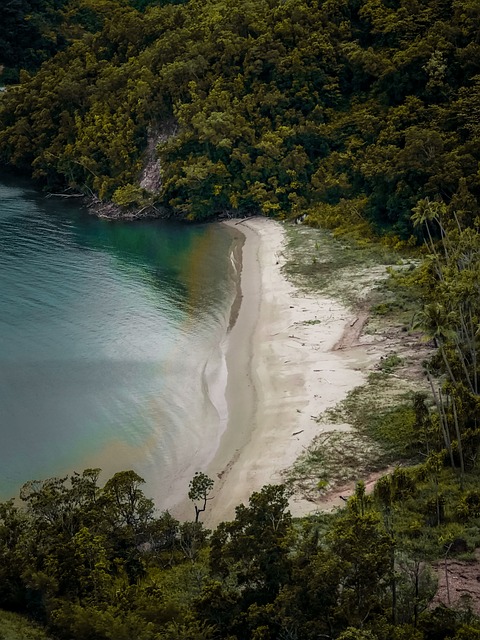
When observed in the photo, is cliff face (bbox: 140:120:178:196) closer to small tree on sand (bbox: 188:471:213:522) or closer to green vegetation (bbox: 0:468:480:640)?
small tree on sand (bbox: 188:471:213:522)

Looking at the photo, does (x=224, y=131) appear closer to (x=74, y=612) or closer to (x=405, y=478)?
(x=405, y=478)

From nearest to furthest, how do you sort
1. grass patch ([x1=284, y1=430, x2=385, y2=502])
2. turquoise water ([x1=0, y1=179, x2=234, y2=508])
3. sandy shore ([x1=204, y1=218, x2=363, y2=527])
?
grass patch ([x1=284, y1=430, x2=385, y2=502])
sandy shore ([x1=204, y1=218, x2=363, y2=527])
turquoise water ([x1=0, y1=179, x2=234, y2=508])

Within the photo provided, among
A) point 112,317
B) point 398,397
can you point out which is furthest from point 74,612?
point 112,317

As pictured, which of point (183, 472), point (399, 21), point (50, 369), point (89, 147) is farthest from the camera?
point (89, 147)

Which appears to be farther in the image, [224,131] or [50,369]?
[224,131]

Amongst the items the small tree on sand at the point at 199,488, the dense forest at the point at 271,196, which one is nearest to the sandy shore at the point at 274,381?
the small tree on sand at the point at 199,488

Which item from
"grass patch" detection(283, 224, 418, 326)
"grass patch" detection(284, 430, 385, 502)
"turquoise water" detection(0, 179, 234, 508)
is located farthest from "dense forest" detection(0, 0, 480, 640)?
"turquoise water" detection(0, 179, 234, 508)

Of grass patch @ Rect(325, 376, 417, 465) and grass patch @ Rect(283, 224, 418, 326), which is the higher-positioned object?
grass patch @ Rect(283, 224, 418, 326)
